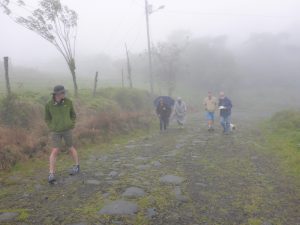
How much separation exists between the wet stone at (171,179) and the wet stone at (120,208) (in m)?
1.67

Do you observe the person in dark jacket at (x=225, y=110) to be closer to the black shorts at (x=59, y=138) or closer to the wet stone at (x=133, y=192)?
the black shorts at (x=59, y=138)

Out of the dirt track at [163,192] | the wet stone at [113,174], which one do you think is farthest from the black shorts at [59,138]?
the wet stone at [113,174]

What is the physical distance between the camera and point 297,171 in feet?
30.4

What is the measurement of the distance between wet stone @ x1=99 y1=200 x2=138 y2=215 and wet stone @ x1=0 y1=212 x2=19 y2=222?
4.70 feet

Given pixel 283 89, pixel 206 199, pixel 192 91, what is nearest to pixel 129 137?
pixel 206 199

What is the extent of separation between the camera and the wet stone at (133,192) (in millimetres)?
7031

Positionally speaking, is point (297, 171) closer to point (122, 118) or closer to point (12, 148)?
point (12, 148)

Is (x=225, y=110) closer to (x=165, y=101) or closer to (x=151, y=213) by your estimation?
(x=165, y=101)

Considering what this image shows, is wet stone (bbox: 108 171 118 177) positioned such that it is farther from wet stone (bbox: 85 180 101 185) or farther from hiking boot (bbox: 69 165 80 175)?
hiking boot (bbox: 69 165 80 175)

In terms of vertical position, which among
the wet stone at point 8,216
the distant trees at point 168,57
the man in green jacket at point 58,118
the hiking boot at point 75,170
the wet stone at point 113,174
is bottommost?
the wet stone at point 8,216

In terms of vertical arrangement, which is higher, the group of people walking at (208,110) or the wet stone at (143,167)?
the group of people walking at (208,110)

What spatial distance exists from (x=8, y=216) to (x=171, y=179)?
3760 millimetres

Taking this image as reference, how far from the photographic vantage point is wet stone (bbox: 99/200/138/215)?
607cm

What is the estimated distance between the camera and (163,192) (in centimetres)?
721
